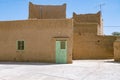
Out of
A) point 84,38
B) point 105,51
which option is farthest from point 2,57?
point 105,51

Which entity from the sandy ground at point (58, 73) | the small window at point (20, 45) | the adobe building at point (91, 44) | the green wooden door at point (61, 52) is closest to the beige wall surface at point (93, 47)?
the adobe building at point (91, 44)

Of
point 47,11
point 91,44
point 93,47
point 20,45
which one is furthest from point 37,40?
point 93,47

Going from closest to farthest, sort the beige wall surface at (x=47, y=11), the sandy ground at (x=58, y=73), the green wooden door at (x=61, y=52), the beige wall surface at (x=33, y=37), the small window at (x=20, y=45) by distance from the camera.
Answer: the sandy ground at (x=58, y=73)
the green wooden door at (x=61, y=52)
the beige wall surface at (x=33, y=37)
the small window at (x=20, y=45)
the beige wall surface at (x=47, y=11)

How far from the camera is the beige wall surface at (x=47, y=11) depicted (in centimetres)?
2830

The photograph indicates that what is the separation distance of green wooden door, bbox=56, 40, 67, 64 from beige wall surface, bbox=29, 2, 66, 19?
7340mm

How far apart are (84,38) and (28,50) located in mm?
8786

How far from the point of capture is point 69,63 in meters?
21.2

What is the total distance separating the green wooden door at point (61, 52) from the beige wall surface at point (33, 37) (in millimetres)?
380

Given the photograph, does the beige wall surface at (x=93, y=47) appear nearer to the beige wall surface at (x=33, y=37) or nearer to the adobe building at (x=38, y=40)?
the adobe building at (x=38, y=40)

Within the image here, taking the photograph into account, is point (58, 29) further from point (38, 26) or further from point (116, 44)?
point (116, 44)

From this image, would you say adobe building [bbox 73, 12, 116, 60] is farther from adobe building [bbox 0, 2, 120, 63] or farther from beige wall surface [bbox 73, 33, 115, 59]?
adobe building [bbox 0, 2, 120, 63]

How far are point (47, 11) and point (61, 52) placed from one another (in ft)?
28.3

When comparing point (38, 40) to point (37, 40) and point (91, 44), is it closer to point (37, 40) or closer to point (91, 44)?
point (37, 40)

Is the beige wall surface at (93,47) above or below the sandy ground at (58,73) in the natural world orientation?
above
